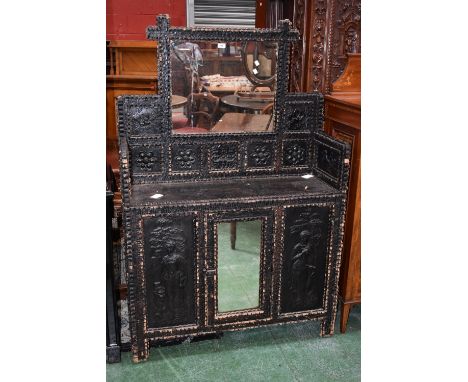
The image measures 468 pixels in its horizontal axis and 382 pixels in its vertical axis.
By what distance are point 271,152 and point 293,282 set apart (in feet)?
2.15

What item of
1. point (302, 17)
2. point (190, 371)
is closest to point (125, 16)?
point (302, 17)

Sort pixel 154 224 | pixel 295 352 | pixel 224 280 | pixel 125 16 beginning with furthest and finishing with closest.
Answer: pixel 125 16, pixel 295 352, pixel 224 280, pixel 154 224

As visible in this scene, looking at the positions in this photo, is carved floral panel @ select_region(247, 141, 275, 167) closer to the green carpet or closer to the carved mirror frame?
the carved mirror frame

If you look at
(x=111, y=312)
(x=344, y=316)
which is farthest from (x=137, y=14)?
(x=344, y=316)

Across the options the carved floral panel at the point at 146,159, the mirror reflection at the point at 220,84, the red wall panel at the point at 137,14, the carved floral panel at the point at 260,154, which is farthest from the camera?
the red wall panel at the point at 137,14

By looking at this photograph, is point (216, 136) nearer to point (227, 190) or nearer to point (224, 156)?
point (224, 156)

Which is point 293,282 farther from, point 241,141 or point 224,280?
point 241,141

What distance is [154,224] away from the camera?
1.97 m

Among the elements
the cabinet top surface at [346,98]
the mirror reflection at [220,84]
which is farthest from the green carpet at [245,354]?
the cabinet top surface at [346,98]

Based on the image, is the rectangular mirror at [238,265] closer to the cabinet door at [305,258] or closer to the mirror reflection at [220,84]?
the cabinet door at [305,258]

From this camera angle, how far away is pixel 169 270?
2037mm

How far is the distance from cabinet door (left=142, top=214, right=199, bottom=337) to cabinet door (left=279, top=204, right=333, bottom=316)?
423 millimetres

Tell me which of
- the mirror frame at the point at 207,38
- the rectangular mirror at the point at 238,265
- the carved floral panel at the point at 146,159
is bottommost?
the rectangular mirror at the point at 238,265

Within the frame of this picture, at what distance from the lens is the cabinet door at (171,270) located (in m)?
1.98
